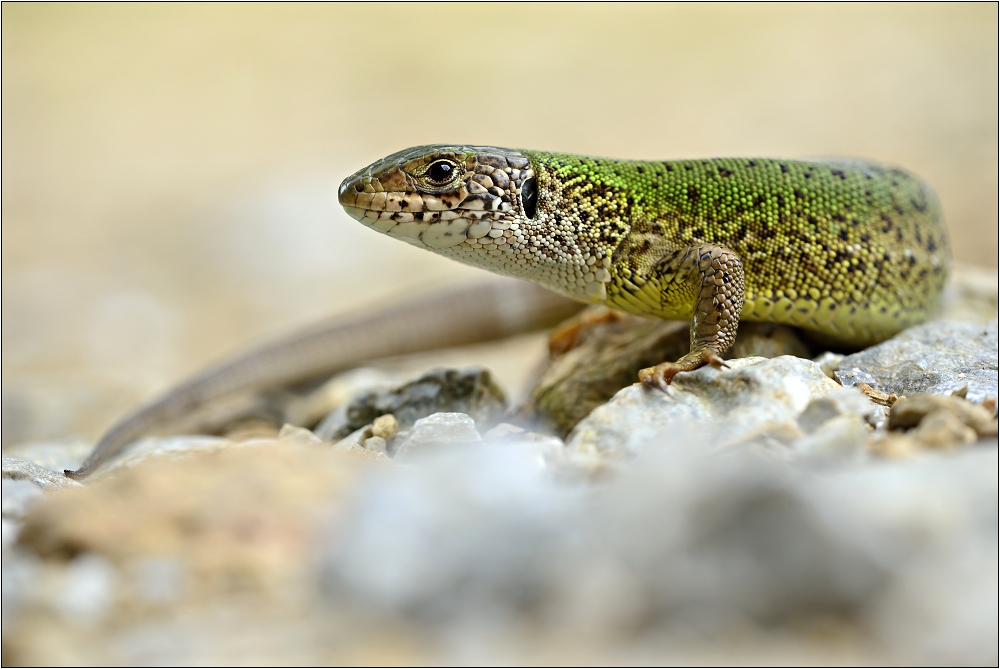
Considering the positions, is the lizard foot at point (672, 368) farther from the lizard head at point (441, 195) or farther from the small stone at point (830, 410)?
the lizard head at point (441, 195)

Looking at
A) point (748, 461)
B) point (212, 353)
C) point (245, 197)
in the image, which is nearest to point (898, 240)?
point (748, 461)

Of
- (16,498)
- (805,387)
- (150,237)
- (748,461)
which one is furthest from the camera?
(150,237)

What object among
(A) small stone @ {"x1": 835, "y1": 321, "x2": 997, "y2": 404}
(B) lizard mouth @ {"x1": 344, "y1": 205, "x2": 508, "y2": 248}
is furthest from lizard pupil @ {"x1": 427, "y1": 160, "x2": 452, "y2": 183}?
(A) small stone @ {"x1": 835, "y1": 321, "x2": 997, "y2": 404}

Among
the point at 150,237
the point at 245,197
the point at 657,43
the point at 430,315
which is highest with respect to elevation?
the point at 657,43

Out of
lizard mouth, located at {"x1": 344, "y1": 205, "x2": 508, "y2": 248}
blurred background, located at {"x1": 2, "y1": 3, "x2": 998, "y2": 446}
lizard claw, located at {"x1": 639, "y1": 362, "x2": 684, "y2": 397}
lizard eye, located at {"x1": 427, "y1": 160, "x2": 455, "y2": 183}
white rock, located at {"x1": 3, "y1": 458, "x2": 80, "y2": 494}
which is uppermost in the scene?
blurred background, located at {"x1": 2, "y1": 3, "x2": 998, "y2": 446}

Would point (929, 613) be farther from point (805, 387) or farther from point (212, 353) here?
point (212, 353)

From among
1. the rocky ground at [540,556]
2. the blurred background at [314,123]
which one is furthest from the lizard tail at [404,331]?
the rocky ground at [540,556]

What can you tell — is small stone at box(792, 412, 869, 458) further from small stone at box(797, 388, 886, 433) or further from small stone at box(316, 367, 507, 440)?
small stone at box(316, 367, 507, 440)
